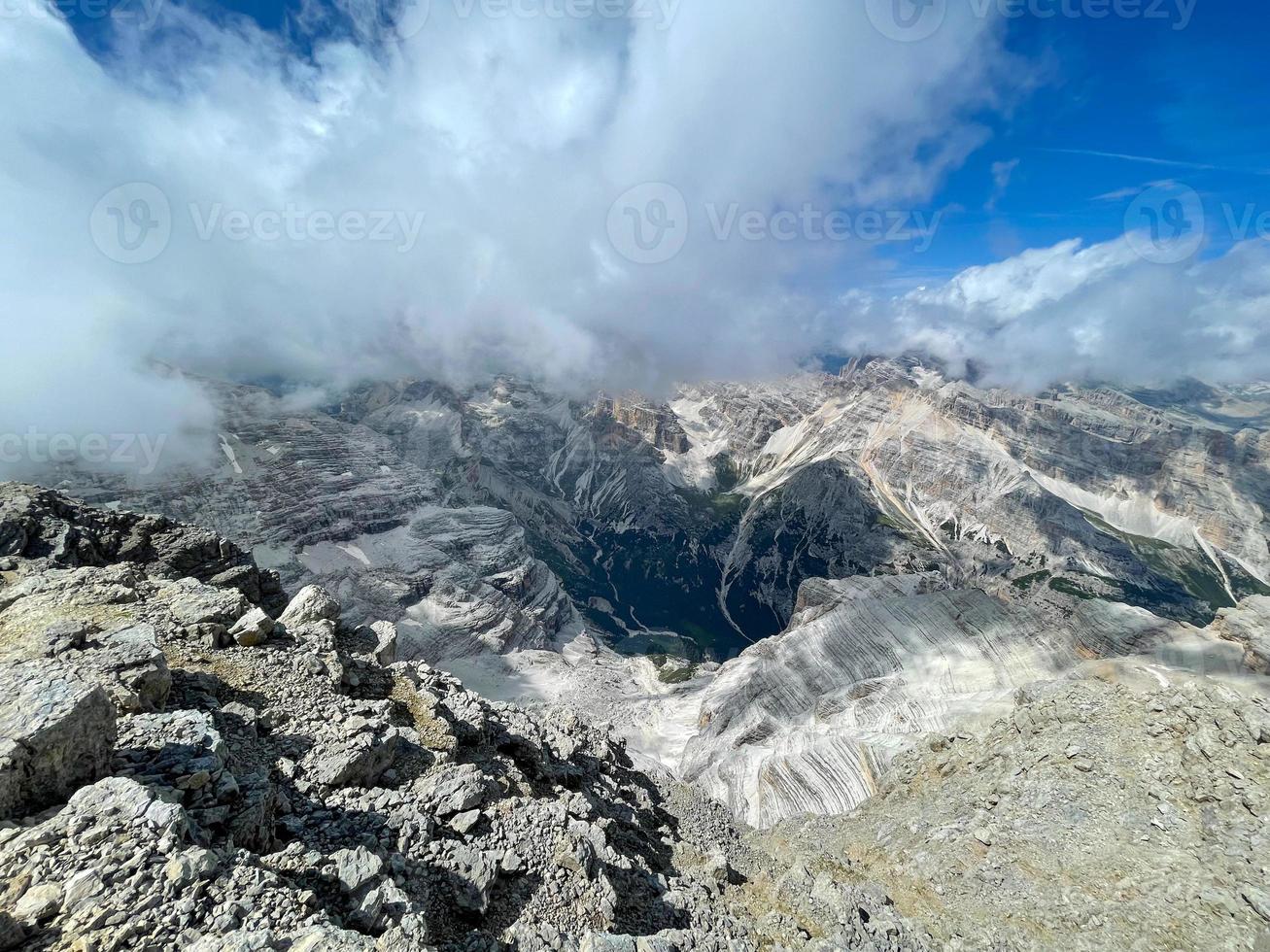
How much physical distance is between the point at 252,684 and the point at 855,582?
72.1 meters

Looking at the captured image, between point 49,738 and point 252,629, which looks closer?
point 49,738

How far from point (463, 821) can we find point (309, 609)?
17816 millimetres

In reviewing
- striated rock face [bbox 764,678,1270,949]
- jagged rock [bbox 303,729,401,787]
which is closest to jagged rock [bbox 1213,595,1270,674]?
striated rock face [bbox 764,678,1270,949]

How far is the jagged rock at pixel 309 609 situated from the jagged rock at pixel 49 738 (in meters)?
15.9

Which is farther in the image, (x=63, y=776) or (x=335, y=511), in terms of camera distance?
(x=335, y=511)

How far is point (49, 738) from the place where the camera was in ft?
30.7

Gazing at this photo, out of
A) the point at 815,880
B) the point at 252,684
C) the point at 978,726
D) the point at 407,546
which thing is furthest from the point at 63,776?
the point at 407,546

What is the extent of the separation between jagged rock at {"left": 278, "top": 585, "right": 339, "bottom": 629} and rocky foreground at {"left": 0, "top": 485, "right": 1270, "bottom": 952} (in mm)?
156

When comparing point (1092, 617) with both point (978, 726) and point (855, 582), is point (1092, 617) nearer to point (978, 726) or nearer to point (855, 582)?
point (978, 726)

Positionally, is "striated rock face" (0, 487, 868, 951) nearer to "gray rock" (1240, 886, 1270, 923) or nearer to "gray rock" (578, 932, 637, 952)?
"gray rock" (578, 932, 637, 952)

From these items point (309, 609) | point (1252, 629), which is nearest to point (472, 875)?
point (309, 609)

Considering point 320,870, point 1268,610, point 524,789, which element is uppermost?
point 1268,610

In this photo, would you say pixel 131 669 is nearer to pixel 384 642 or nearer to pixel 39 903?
pixel 39 903

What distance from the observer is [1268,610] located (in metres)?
34.4
